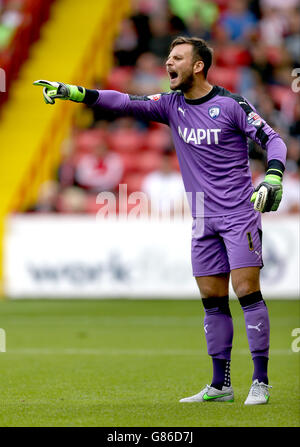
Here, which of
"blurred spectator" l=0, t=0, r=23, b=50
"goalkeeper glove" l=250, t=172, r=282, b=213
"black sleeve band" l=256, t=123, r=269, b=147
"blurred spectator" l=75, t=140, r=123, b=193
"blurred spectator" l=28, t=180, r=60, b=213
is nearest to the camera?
"goalkeeper glove" l=250, t=172, r=282, b=213

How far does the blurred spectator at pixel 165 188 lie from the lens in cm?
1453

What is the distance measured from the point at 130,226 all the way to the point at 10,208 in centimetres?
293

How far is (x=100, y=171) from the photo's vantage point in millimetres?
16453

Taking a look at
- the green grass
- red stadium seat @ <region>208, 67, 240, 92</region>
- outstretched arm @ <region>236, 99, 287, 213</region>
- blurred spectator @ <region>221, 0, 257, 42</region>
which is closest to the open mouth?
outstretched arm @ <region>236, 99, 287, 213</region>

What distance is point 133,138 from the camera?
17.5m

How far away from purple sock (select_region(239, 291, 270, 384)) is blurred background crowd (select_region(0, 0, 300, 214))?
27.6 ft

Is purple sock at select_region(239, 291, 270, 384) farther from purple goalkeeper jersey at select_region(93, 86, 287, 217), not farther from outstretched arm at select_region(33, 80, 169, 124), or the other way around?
outstretched arm at select_region(33, 80, 169, 124)

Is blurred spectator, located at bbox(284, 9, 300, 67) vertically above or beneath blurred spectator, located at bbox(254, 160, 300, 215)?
above

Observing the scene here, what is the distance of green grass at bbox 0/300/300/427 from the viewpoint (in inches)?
216

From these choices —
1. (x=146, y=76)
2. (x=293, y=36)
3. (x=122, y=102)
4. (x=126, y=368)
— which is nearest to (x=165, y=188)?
(x=146, y=76)

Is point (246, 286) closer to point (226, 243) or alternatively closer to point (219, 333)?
point (226, 243)

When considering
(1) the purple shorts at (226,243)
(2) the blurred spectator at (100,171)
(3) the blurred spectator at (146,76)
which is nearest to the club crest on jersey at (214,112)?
(1) the purple shorts at (226,243)

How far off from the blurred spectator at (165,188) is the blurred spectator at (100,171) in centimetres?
64

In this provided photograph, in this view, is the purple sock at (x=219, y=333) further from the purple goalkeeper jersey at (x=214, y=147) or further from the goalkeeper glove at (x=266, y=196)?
the goalkeeper glove at (x=266, y=196)
